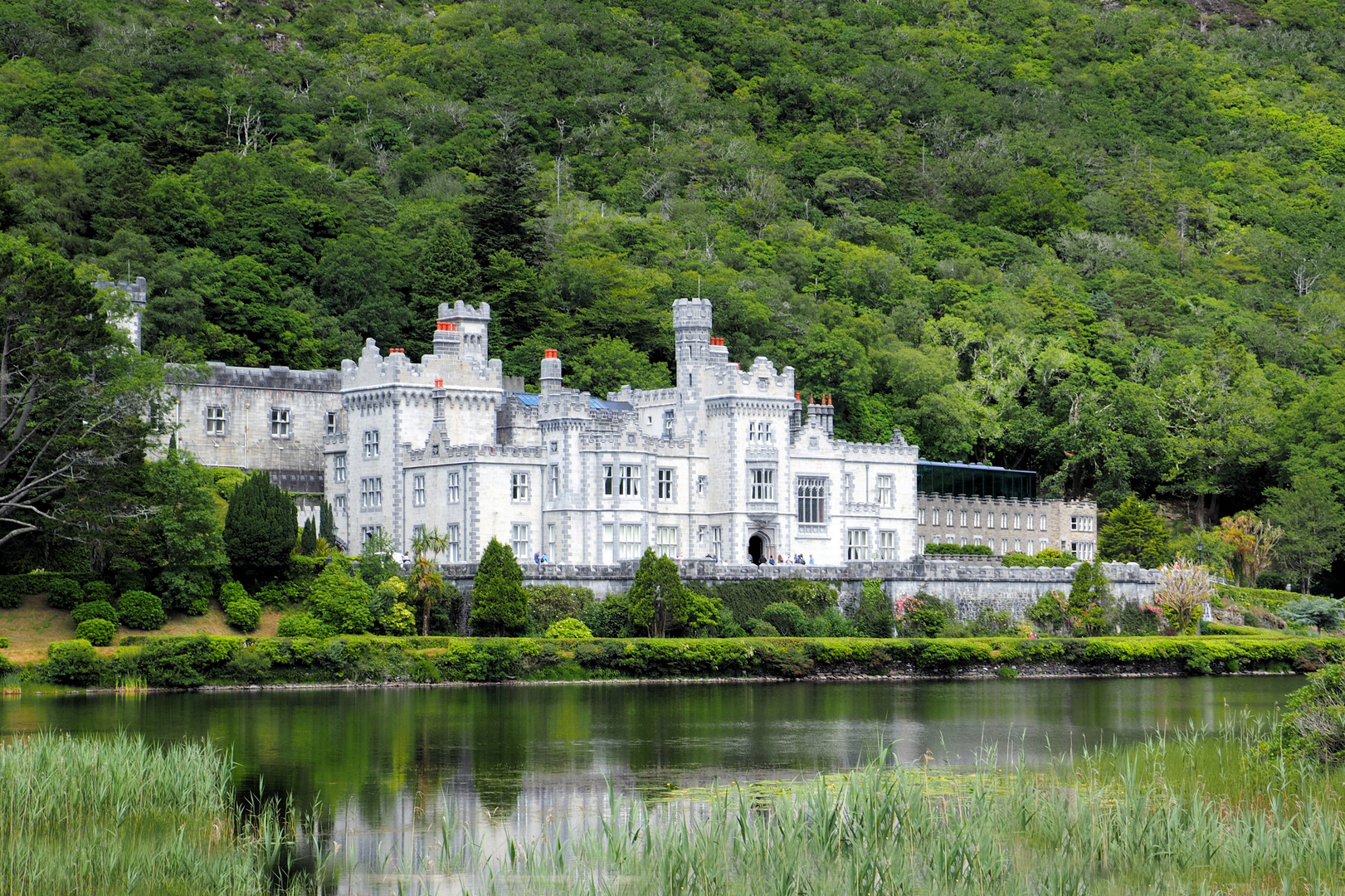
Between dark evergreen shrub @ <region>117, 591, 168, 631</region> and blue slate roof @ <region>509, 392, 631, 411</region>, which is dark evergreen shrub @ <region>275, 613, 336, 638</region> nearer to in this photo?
dark evergreen shrub @ <region>117, 591, 168, 631</region>

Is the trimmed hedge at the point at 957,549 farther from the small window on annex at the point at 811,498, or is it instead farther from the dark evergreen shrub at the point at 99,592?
the dark evergreen shrub at the point at 99,592

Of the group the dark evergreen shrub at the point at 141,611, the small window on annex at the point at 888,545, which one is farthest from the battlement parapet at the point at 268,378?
the small window on annex at the point at 888,545

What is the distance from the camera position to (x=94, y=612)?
5575cm

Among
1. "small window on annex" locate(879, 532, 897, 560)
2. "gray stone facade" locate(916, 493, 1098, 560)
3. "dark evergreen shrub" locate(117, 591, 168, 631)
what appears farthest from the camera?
"gray stone facade" locate(916, 493, 1098, 560)

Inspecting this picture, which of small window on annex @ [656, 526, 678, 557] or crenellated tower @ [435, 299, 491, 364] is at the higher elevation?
crenellated tower @ [435, 299, 491, 364]

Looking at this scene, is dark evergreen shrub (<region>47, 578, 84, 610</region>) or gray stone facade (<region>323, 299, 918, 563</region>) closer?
dark evergreen shrub (<region>47, 578, 84, 610</region>)

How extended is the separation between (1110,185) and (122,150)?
273 feet

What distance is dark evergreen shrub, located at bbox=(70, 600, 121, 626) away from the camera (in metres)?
55.7

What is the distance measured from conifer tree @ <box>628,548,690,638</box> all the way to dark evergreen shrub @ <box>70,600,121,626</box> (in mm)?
17564

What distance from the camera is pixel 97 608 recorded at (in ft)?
183

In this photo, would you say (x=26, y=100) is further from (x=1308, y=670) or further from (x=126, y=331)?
(x=1308, y=670)

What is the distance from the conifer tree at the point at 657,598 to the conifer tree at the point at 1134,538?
3272 cm

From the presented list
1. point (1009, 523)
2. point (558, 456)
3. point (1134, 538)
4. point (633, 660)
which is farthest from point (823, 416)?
point (633, 660)

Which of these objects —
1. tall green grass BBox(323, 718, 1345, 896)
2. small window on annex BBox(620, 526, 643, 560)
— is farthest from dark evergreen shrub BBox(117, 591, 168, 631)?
tall green grass BBox(323, 718, 1345, 896)
